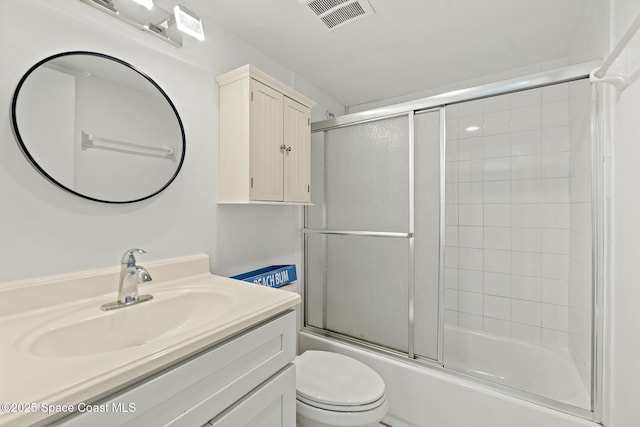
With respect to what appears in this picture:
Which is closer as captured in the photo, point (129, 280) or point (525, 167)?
point (129, 280)

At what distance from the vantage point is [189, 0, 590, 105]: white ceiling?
1.44 metres

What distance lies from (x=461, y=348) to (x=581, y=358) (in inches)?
29.5

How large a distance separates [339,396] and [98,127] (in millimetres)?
1475

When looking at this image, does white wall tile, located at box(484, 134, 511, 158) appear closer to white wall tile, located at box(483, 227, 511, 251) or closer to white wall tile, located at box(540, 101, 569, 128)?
white wall tile, located at box(540, 101, 569, 128)

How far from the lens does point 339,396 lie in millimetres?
1257

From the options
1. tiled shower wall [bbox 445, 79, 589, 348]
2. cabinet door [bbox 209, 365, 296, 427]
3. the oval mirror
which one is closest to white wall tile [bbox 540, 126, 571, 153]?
tiled shower wall [bbox 445, 79, 589, 348]

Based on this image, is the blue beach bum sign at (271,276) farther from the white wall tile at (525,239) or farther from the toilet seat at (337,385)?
the white wall tile at (525,239)

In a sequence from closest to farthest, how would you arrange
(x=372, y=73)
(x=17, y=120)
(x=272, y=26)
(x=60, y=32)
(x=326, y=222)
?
(x=17, y=120) → (x=60, y=32) → (x=272, y=26) → (x=326, y=222) → (x=372, y=73)

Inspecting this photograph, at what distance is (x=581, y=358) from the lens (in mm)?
1604

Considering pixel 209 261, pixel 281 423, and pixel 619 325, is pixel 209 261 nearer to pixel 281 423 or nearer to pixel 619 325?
pixel 281 423

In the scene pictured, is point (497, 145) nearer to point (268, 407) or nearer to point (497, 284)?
point (497, 284)

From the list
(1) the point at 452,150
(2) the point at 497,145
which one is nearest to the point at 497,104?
(2) the point at 497,145

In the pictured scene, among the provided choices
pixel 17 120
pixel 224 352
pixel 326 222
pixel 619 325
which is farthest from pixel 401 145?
pixel 17 120

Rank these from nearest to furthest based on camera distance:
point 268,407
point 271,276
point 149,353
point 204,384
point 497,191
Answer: point 149,353 → point 204,384 → point 268,407 → point 271,276 → point 497,191
